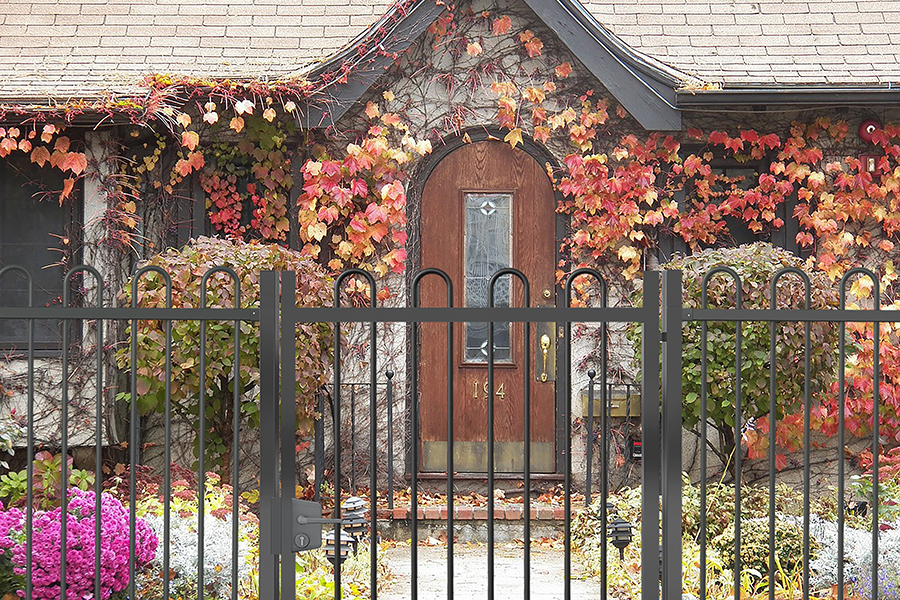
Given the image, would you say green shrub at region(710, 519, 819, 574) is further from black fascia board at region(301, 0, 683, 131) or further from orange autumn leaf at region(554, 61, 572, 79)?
orange autumn leaf at region(554, 61, 572, 79)

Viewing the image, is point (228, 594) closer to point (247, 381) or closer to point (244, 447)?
point (247, 381)

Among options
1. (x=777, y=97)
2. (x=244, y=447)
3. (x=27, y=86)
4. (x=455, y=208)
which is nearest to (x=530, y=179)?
(x=455, y=208)

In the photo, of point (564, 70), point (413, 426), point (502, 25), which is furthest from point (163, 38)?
point (413, 426)

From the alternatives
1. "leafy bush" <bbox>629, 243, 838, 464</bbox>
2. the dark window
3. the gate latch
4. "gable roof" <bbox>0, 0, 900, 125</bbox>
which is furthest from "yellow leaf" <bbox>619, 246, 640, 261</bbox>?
the gate latch

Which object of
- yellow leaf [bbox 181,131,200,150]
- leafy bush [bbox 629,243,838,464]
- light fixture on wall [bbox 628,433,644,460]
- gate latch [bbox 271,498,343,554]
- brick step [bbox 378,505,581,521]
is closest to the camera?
gate latch [bbox 271,498,343,554]

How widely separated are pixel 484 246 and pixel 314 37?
7.13ft

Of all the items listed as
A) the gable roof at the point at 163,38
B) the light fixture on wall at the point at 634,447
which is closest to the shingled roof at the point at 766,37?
the gable roof at the point at 163,38

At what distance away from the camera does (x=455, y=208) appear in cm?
755

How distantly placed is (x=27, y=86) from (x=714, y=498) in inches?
217

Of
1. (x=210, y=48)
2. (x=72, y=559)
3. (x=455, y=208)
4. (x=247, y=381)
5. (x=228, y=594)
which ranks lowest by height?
(x=228, y=594)

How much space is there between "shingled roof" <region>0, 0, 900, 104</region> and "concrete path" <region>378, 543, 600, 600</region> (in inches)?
141

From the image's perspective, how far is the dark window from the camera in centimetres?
728

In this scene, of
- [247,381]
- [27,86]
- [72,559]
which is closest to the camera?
[72,559]

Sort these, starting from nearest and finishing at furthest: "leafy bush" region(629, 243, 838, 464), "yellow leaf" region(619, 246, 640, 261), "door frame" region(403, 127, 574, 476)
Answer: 1. "leafy bush" region(629, 243, 838, 464)
2. "yellow leaf" region(619, 246, 640, 261)
3. "door frame" region(403, 127, 574, 476)
